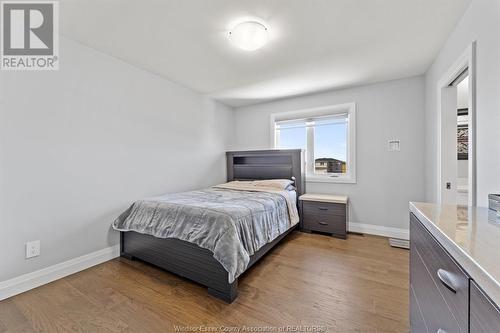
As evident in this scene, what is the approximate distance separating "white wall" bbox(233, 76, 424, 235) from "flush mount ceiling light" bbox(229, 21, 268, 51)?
2005mm

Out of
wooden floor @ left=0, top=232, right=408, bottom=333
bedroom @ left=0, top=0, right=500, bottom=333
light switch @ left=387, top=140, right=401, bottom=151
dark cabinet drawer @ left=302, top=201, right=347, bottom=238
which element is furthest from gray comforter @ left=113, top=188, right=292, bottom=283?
light switch @ left=387, top=140, right=401, bottom=151

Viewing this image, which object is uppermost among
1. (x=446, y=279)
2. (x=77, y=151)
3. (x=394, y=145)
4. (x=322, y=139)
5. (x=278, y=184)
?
(x=322, y=139)

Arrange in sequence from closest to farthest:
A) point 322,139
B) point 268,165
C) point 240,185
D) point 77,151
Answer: point 77,151
point 240,185
point 322,139
point 268,165

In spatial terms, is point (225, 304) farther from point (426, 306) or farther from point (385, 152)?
point (385, 152)

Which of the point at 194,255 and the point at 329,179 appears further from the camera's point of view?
the point at 329,179

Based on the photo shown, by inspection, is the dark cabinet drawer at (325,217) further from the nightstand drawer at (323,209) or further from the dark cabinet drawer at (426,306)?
the dark cabinet drawer at (426,306)

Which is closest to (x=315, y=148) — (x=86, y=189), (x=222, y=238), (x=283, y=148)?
(x=283, y=148)

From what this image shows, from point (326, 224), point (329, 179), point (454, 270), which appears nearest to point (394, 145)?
point (329, 179)

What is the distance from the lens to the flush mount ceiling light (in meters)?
1.82

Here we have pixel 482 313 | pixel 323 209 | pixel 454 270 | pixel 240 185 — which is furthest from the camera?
pixel 240 185

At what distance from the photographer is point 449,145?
2252 mm

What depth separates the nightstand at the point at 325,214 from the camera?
3070 mm
